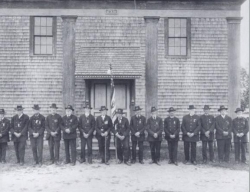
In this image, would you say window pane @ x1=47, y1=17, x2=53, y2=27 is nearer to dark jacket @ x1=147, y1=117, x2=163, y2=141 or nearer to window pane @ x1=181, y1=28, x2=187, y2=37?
window pane @ x1=181, y1=28, x2=187, y2=37

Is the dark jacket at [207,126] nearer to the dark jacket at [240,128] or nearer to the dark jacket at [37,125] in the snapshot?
the dark jacket at [240,128]

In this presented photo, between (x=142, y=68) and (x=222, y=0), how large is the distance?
4528 millimetres

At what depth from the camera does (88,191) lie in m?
7.04

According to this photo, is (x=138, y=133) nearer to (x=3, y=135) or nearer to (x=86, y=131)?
(x=86, y=131)

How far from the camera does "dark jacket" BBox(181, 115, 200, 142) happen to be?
10.4 metres

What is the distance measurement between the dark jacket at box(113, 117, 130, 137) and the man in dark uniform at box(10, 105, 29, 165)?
3029 millimetres

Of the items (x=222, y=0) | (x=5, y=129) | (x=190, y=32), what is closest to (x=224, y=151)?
(x=190, y=32)

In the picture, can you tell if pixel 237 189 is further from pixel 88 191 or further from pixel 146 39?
pixel 146 39

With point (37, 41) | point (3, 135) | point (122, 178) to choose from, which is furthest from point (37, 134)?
point (37, 41)

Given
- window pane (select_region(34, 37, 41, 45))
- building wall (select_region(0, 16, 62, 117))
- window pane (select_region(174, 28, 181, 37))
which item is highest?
window pane (select_region(174, 28, 181, 37))

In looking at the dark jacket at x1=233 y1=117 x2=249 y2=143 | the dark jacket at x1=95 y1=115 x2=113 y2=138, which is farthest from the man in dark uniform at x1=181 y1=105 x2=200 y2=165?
the dark jacket at x1=95 y1=115 x2=113 y2=138

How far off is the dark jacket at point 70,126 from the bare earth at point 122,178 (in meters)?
0.99

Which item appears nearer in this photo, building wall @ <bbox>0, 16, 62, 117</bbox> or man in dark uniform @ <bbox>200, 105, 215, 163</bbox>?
man in dark uniform @ <bbox>200, 105, 215, 163</bbox>

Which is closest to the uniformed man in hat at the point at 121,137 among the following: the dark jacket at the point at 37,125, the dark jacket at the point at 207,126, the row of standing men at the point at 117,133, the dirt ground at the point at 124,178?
the row of standing men at the point at 117,133
